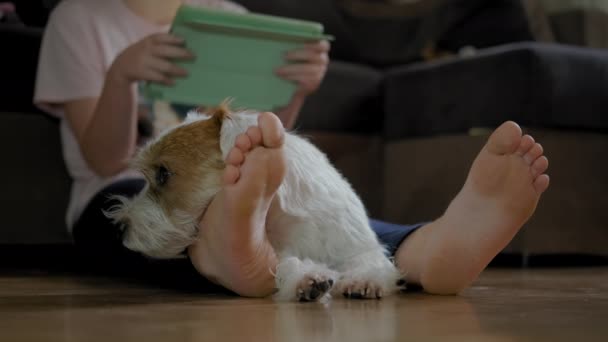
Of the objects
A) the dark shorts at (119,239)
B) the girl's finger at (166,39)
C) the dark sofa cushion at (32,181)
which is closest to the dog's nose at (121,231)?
the dark shorts at (119,239)

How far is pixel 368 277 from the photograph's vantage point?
135 centimetres

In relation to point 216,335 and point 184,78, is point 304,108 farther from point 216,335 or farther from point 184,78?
point 216,335

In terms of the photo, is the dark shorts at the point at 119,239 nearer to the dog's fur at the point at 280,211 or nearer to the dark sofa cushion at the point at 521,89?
the dog's fur at the point at 280,211

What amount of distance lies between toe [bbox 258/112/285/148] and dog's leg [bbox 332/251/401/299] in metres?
0.30

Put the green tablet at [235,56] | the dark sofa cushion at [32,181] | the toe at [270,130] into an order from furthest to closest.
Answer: the dark sofa cushion at [32,181]
the green tablet at [235,56]
the toe at [270,130]

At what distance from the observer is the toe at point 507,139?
4.23ft

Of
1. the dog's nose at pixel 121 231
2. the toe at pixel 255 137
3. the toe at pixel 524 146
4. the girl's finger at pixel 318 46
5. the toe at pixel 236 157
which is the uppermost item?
the girl's finger at pixel 318 46

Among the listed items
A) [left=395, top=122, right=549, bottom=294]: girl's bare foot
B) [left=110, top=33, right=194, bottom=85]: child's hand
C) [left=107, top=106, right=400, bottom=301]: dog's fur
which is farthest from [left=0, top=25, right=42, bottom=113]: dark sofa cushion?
[left=395, top=122, right=549, bottom=294]: girl's bare foot

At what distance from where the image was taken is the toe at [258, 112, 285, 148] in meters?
1.16

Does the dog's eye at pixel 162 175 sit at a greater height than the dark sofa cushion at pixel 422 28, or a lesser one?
lesser

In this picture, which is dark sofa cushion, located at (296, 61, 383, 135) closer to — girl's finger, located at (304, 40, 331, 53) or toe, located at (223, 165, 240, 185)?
girl's finger, located at (304, 40, 331, 53)

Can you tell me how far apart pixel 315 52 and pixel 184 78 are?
0.92 feet

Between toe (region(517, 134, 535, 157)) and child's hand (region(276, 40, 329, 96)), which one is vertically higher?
child's hand (region(276, 40, 329, 96))

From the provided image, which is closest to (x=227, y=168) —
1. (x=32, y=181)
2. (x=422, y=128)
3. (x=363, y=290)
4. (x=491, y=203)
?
(x=363, y=290)
